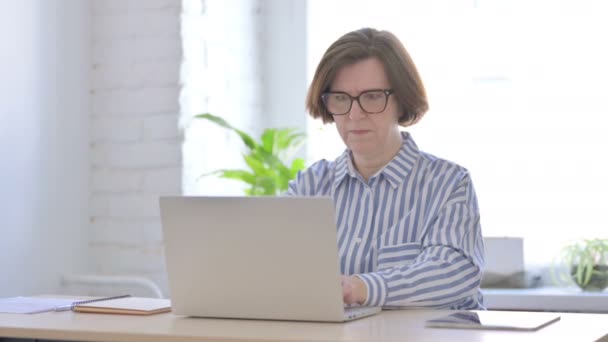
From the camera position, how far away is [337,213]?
8.09 feet

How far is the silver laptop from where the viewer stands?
1.82 m

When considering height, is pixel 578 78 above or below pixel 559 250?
above

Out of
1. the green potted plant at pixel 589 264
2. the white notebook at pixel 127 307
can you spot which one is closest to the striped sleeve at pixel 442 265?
the white notebook at pixel 127 307

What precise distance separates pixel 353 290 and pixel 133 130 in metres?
1.56

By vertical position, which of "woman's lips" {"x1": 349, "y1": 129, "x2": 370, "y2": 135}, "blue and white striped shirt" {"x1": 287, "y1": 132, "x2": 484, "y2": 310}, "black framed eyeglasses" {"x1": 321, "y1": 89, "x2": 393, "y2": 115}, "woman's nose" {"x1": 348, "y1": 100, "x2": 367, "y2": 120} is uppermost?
"black framed eyeglasses" {"x1": 321, "y1": 89, "x2": 393, "y2": 115}

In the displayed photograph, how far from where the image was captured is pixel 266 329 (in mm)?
1777

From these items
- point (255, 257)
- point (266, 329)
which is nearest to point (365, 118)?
point (255, 257)

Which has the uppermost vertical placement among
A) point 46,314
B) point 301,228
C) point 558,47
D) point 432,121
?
point 558,47

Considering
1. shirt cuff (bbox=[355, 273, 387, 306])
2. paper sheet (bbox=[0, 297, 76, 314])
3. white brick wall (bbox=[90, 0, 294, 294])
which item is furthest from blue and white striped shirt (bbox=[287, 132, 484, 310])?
white brick wall (bbox=[90, 0, 294, 294])

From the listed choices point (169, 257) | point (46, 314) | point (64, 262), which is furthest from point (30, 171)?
point (169, 257)

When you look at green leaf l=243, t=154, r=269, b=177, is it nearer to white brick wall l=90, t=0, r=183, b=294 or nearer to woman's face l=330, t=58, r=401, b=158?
white brick wall l=90, t=0, r=183, b=294

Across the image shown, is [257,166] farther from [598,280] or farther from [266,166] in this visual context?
[598,280]

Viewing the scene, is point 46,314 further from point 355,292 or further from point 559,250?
point 559,250

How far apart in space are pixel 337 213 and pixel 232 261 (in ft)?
2.04
